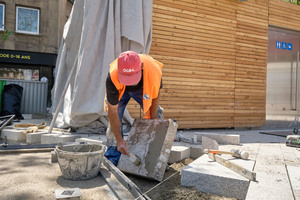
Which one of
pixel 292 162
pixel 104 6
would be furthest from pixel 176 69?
pixel 292 162

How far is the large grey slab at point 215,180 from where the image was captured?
91.0 inches

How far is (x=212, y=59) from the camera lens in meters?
7.08

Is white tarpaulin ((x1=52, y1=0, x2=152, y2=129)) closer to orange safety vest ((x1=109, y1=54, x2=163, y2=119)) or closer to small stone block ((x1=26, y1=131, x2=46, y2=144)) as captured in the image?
small stone block ((x1=26, y1=131, x2=46, y2=144))

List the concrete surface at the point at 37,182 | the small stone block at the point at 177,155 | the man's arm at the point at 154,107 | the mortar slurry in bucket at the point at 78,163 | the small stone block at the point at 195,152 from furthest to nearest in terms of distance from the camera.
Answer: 1. the small stone block at the point at 195,152
2. the small stone block at the point at 177,155
3. the man's arm at the point at 154,107
4. the mortar slurry in bucket at the point at 78,163
5. the concrete surface at the point at 37,182

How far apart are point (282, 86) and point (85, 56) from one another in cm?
702

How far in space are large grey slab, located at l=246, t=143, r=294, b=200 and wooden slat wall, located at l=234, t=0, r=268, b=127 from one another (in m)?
4.04

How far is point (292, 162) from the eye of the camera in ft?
11.5

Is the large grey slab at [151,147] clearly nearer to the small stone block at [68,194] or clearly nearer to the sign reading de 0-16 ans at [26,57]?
the small stone block at [68,194]

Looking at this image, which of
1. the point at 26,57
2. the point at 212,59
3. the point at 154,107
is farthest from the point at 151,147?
the point at 26,57

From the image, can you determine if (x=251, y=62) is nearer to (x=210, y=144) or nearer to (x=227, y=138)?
(x=227, y=138)

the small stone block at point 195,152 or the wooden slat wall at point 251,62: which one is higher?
the wooden slat wall at point 251,62

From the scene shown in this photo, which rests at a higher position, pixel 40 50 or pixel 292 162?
pixel 40 50

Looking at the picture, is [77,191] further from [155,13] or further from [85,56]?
[155,13]

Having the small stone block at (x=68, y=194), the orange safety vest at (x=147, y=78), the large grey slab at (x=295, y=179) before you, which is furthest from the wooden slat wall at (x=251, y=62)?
the small stone block at (x=68, y=194)
